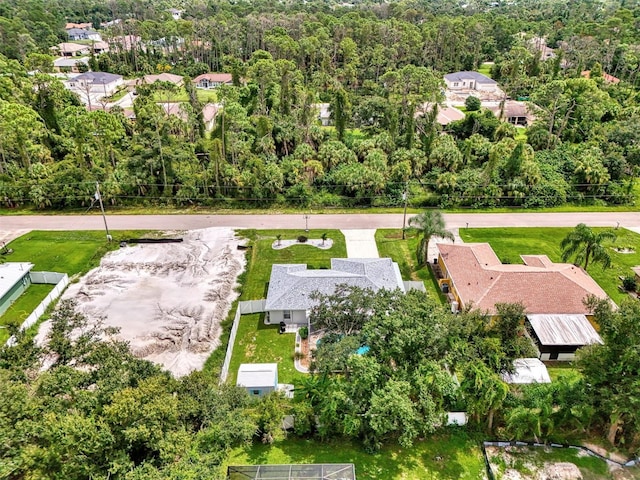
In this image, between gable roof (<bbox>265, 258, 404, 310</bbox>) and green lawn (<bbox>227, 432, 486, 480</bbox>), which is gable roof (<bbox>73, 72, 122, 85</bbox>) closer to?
gable roof (<bbox>265, 258, 404, 310</bbox>)

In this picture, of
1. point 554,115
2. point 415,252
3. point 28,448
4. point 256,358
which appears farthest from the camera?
point 554,115

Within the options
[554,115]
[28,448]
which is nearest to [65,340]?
[28,448]

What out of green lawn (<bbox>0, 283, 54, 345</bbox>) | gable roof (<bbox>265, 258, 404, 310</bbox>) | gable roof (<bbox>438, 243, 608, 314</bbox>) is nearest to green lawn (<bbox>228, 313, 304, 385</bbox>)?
gable roof (<bbox>265, 258, 404, 310</bbox>)

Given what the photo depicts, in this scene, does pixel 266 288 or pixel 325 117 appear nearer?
pixel 266 288

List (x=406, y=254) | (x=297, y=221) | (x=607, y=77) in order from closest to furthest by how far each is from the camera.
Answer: (x=406, y=254) → (x=297, y=221) → (x=607, y=77)

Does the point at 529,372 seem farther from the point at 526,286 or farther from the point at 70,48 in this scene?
the point at 70,48

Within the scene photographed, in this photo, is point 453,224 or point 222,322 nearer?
point 222,322

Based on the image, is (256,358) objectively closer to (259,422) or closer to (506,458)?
(259,422)

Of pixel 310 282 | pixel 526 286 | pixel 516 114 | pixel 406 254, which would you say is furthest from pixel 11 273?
pixel 516 114
